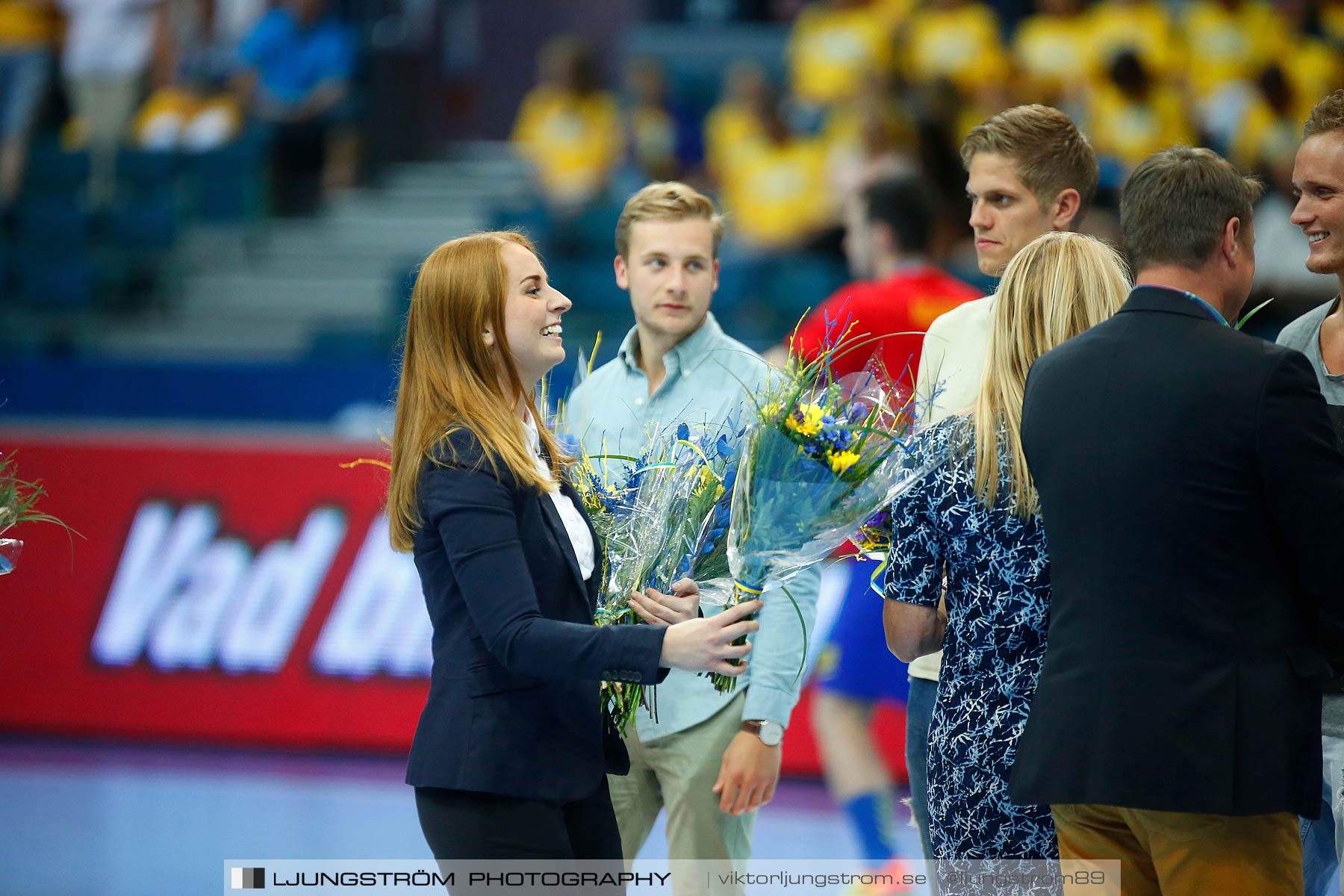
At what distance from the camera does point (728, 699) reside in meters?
3.11

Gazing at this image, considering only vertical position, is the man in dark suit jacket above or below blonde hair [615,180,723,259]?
below

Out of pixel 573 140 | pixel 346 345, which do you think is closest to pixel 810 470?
pixel 346 345

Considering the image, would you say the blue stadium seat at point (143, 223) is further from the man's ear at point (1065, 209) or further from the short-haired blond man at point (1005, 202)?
the man's ear at point (1065, 209)

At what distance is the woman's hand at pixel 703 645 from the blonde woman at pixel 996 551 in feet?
1.28

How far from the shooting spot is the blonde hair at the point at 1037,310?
2.42 meters

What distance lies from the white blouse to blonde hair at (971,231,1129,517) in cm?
69

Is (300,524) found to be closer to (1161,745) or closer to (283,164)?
(1161,745)

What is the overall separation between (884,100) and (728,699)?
5211 mm

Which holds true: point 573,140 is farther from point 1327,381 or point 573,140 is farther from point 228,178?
point 1327,381

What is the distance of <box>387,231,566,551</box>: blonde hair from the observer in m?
2.38

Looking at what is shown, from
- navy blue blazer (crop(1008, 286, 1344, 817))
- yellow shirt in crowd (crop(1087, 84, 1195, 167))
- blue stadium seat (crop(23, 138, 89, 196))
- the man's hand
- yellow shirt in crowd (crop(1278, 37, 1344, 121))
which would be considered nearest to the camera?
navy blue blazer (crop(1008, 286, 1344, 817))

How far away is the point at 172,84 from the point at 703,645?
9.95 meters
